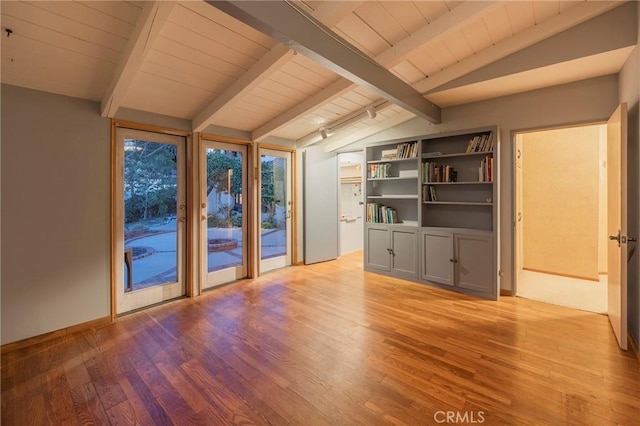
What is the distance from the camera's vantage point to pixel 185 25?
2070 millimetres

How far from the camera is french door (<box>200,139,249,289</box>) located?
3.88m

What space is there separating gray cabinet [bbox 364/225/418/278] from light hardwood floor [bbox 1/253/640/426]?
0.96 meters

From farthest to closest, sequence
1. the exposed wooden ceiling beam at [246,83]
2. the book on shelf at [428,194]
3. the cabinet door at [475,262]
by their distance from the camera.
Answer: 1. the book on shelf at [428,194]
2. the cabinet door at [475,262]
3. the exposed wooden ceiling beam at [246,83]

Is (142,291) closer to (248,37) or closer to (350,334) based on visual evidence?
(350,334)

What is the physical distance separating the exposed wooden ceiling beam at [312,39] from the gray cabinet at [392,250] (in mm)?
1995

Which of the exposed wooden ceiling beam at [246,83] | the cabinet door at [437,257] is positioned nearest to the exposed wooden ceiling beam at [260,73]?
the exposed wooden ceiling beam at [246,83]

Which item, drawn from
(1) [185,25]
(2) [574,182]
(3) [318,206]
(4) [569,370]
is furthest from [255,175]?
(2) [574,182]

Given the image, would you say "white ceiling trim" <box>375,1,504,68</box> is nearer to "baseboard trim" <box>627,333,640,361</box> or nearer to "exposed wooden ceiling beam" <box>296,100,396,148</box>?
"exposed wooden ceiling beam" <box>296,100,396,148</box>

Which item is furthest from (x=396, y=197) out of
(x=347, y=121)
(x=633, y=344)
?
(x=633, y=344)

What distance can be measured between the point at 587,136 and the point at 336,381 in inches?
198

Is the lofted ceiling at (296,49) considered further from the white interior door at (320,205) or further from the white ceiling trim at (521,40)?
the white interior door at (320,205)

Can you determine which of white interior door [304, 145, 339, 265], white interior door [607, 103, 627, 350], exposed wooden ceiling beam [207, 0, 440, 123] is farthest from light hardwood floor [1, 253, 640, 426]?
exposed wooden ceiling beam [207, 0, 440, 123]

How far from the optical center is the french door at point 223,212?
12.7ft

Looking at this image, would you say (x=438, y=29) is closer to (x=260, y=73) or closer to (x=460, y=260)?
(x=260, y=73)
